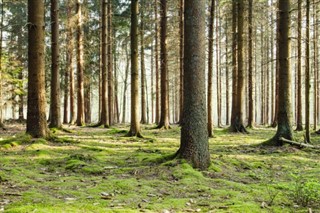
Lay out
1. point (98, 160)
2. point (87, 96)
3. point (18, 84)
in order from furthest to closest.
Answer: point (87, 96)
point (18, 84)
point (98, 160)

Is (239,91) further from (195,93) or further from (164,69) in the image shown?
(195,93)

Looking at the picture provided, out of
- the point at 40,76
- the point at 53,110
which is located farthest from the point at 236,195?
the point at 53,110

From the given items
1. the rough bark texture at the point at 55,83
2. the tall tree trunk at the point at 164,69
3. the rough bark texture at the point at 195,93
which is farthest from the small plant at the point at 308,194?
the tall tree trunk at the point at 164,69

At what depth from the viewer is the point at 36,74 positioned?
401 inches

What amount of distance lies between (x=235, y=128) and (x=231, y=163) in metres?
9.42

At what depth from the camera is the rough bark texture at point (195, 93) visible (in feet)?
22.9

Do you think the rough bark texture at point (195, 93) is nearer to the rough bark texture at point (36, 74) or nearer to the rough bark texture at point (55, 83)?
the rough bark texture at point (36, 74)

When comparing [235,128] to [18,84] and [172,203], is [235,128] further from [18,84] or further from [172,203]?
[18,84]

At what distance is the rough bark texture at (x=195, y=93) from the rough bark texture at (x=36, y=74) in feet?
17.0

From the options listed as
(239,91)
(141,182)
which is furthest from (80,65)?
(141,182)

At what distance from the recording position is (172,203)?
480 cm

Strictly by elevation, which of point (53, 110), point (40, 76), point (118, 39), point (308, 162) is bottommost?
point (308, 162)

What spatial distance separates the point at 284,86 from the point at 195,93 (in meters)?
6.17

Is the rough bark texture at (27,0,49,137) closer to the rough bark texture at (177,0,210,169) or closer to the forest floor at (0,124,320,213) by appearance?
the forest floor at (0,124,320,213)
